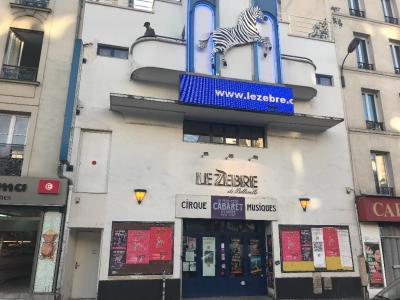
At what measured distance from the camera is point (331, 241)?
13.3 meters

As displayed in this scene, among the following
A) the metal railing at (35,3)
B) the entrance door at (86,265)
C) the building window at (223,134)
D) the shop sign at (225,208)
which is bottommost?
the entrance door at (86,265)

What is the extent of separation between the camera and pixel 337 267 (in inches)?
513

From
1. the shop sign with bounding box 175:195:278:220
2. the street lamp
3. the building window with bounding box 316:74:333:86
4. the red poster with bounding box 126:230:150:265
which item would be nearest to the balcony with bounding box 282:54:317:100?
the building window with bounding box 316:74:333:86

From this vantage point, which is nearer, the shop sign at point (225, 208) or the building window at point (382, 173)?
the shop sign at point (225, 208)

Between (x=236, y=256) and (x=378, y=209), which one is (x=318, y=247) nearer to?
(x=378, y=209)

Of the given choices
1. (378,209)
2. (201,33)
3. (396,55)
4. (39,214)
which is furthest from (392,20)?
(39,214)

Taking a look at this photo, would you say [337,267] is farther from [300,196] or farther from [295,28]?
[295,28]

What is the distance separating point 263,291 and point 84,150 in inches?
316

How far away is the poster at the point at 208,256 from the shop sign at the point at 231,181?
190 centimetres

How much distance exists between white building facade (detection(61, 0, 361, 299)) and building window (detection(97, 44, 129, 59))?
0.04m

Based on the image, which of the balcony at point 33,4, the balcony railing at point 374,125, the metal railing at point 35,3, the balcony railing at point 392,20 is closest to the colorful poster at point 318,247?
the balcony railing at point 374,125

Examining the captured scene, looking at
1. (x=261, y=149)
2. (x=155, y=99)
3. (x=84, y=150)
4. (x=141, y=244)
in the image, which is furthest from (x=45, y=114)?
(x=261, y=149)

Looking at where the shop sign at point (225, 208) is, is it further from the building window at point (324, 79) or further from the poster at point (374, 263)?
the building window at point (324, 79)

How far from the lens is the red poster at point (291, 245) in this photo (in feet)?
41.8
